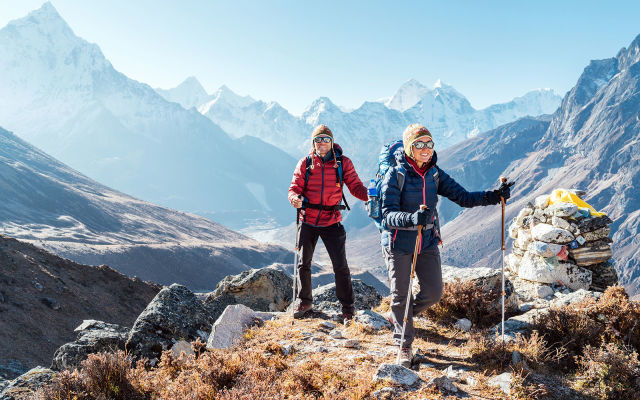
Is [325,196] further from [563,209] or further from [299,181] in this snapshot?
Answer: [563,209]

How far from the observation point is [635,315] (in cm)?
622

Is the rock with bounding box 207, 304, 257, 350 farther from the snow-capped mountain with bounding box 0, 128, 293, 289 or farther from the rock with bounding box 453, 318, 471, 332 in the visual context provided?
the snow-capped mountain with bounding box 0, 128, 293, 289

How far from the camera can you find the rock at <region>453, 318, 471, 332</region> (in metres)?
7.03

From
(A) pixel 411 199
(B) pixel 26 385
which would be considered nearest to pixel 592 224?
(A) pixel 411 199

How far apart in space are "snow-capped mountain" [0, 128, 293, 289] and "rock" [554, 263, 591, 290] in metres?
112

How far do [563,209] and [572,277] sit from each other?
1.88 m

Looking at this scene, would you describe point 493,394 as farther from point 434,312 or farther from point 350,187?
point 350,187

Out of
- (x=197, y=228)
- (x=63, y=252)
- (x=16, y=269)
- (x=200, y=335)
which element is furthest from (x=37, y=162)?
(x=200, y=335)

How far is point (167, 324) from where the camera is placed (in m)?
7.77

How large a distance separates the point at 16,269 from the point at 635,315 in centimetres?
2618

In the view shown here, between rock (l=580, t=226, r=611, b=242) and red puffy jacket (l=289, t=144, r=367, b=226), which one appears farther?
rock (l=580, t=226, r=611, b=242)

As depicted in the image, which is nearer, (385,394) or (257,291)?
(385,394)

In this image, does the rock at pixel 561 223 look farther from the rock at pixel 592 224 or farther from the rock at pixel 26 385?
the rock at pixel 26 385

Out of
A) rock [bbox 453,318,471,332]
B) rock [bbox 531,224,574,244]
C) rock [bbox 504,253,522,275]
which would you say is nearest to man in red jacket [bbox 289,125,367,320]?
rock [bbox 453,318,471,332]
